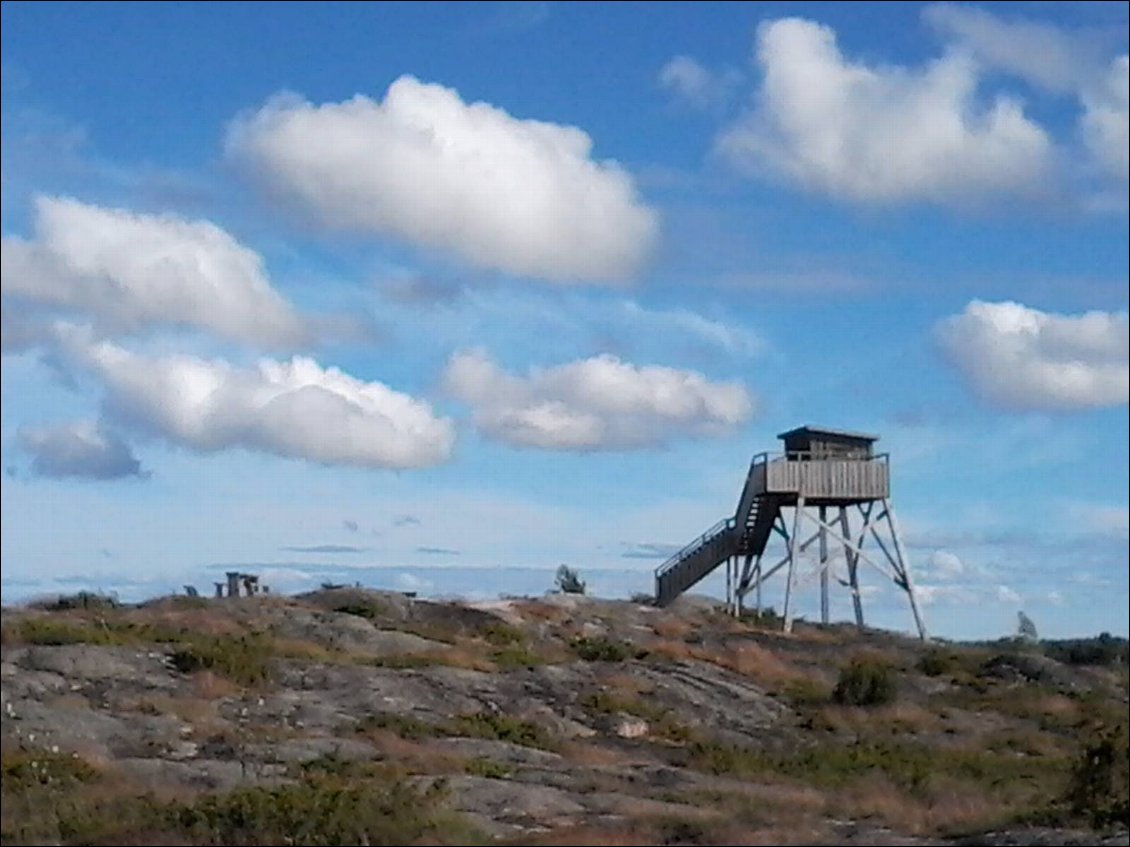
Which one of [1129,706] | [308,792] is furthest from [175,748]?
[1129,706]

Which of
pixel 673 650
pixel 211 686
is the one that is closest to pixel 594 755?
pixel 211 686

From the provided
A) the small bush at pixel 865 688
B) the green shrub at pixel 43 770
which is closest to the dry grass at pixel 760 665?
the small bush at pixel 865 688

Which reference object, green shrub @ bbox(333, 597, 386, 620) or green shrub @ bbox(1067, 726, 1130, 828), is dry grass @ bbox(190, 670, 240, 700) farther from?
green shrub @ bbox(1067, 726, 1130, 828)

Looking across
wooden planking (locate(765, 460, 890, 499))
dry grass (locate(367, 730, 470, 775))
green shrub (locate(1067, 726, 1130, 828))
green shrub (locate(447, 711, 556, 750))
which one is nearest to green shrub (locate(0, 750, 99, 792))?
dry grass (locate(367, 730, 470, 775))

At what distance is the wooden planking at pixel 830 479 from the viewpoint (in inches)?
2093

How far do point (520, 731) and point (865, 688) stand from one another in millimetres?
11506

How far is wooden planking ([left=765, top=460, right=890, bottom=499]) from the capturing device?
2093 inches

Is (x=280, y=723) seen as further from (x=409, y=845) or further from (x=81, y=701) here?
(x=409, y=845)

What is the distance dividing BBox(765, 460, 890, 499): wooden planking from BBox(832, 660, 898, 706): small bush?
13.3m

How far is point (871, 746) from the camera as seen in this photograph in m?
32.2

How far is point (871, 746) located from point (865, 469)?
75.0 feet

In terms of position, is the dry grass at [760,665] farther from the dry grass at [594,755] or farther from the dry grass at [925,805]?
the dry grass at [925,805]

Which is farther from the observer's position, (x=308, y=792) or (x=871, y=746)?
(x=871, y=746)

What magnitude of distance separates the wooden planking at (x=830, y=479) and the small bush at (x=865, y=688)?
43.5 ft
